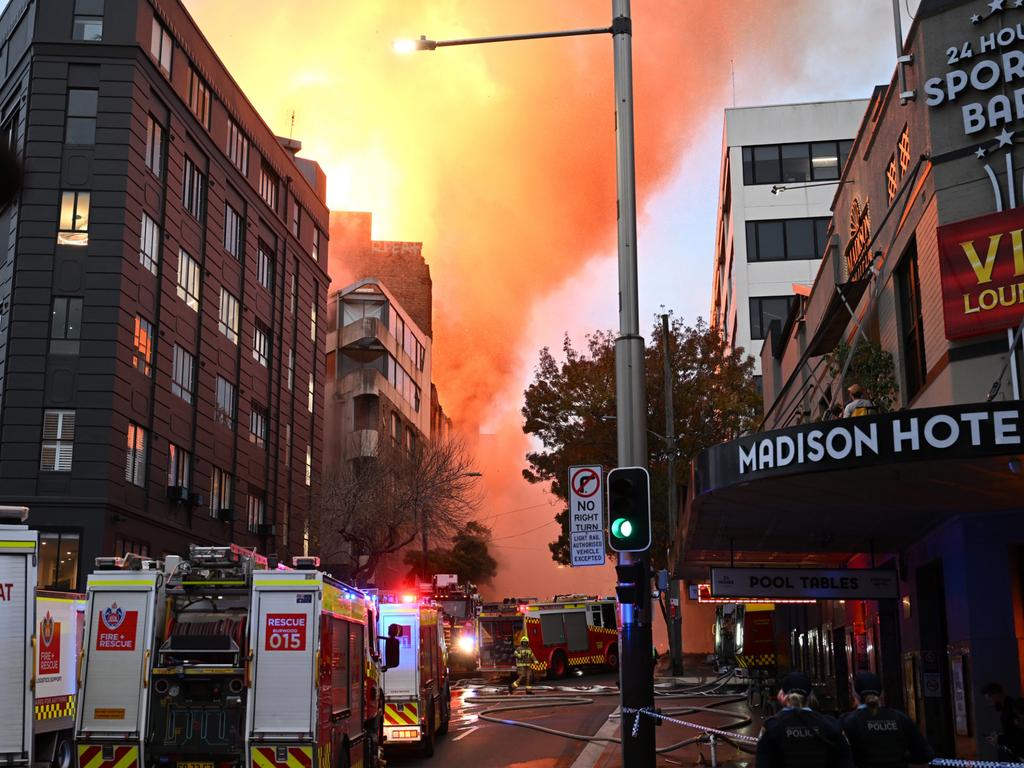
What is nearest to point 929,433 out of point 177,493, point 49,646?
point 49,646

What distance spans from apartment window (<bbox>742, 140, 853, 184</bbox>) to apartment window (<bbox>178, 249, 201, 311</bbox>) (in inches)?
1148

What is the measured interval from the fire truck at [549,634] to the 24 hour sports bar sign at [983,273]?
31.7 meters

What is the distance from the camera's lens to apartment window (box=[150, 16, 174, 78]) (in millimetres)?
37656

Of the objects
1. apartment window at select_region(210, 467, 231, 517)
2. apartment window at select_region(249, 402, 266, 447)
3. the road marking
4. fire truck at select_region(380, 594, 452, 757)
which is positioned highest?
apartment window at select_region(249, 402, 266, 447)

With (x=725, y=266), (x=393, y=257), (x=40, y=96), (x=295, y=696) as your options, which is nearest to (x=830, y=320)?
(x=295, y=696)

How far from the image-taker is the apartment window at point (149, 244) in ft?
119

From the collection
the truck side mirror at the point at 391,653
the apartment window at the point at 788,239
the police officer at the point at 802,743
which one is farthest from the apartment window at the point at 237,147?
the police officer at the point at 802,743

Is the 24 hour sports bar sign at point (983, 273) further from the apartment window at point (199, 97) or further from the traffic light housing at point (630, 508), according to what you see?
the apartment window at point (199, 97)

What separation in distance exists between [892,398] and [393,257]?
72781 millimetres

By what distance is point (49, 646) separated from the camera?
15961mm

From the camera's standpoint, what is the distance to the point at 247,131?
46125 mm

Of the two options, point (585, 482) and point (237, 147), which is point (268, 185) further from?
point (585, 482)

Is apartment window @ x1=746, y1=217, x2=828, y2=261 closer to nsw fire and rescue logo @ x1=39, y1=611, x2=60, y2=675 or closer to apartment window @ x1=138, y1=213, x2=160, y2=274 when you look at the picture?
apartment window @ x1=138, y1=213, x2=160, y2=274

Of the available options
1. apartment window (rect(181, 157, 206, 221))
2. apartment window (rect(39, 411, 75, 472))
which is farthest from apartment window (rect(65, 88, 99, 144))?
apartment window (rect(39, 411, 75, 472))
